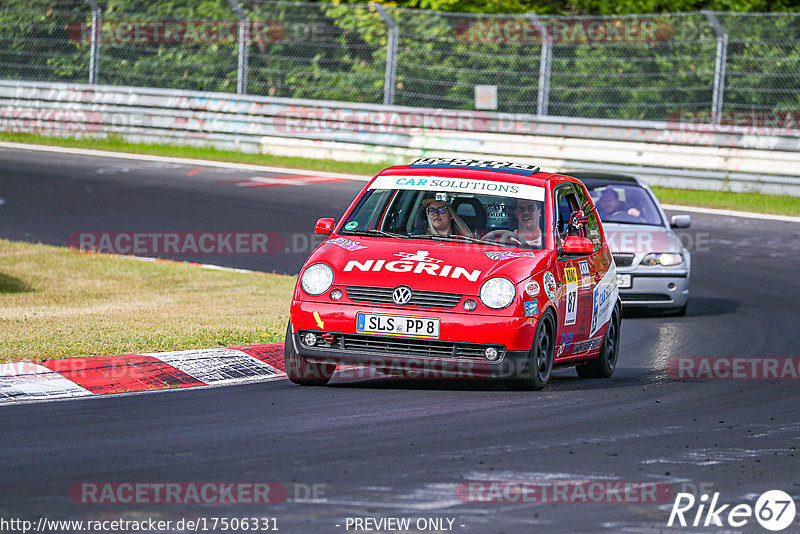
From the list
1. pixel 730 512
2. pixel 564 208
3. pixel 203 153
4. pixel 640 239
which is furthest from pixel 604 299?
pixel 203 153

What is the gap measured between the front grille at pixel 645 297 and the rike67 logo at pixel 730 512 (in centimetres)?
792

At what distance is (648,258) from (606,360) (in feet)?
12.9

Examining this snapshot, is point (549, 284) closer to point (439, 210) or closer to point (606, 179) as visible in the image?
point (439, 210)

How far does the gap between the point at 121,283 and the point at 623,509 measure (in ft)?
32.9

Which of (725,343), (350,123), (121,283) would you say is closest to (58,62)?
(350,123)

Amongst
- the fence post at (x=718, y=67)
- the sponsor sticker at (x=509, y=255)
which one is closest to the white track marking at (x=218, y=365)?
the sponsor sticker at (x=509, y=255)

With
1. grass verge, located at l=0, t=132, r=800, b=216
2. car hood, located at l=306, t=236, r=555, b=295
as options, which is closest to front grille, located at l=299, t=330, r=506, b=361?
car hood, located at l=306, t=236, r=555, b=295

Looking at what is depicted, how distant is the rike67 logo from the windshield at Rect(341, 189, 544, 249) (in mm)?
3553

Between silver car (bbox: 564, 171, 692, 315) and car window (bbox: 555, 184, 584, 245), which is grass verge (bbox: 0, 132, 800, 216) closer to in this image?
silver car (bbox: 564, 171, 692, 315)

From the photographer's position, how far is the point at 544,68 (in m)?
23.0

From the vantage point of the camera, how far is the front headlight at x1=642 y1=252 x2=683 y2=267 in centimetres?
1387

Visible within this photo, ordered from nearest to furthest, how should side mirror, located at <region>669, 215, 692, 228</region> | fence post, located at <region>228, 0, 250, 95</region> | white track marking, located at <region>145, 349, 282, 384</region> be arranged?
white track marking, located at <region>145, 349, 282, 384</region> < side mirror, located at <region>669, 215, 692, 228</region> < fence post, located at <region>228, 0, 250, 95</region>

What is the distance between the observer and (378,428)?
23.9ft

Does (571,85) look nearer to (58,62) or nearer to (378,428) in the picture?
(58,62)
